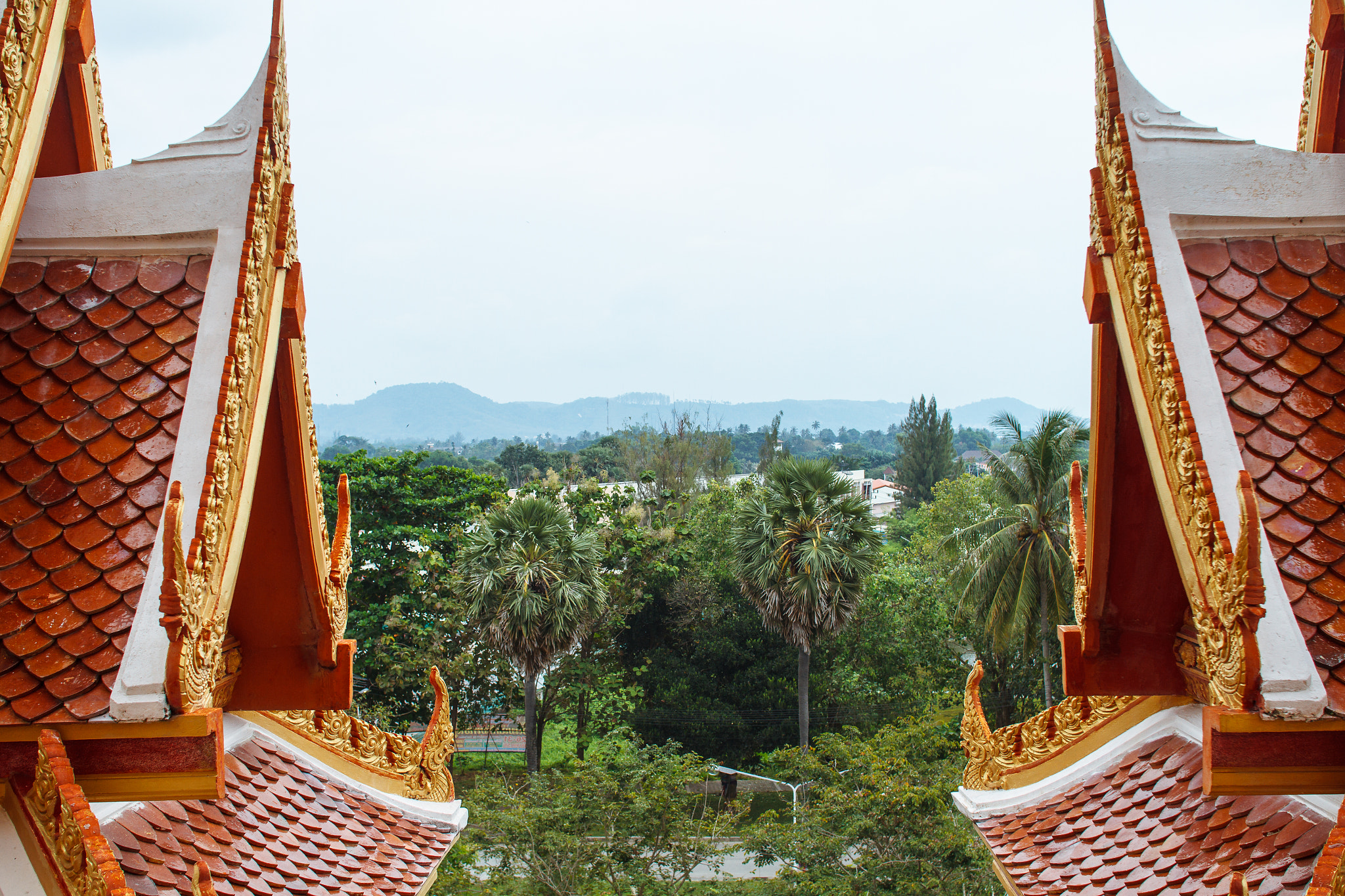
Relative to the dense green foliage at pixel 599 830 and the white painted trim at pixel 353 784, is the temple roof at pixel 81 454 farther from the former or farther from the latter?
the dense green foliage at pixel 599 830

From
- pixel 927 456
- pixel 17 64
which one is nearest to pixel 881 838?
pixel 17 64

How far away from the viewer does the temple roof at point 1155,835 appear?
3.04m

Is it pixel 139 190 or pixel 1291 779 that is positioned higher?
pixel 139 190

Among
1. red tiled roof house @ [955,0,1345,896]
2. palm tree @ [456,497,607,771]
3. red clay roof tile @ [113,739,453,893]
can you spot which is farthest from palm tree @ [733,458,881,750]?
red clay roof tile @ [113,739,453,893]

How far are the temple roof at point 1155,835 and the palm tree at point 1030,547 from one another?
1575cm

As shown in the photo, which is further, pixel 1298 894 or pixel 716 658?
pixel 716 658

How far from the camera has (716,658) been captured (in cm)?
2325

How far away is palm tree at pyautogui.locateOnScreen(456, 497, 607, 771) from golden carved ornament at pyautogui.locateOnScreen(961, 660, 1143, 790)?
1256 centimetres

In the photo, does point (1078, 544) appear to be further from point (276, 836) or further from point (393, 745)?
point (276, 836)

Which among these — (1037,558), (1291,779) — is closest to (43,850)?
(1291,779)

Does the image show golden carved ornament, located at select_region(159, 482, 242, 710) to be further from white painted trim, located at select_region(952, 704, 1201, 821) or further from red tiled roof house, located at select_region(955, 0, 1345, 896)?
white painted trim, located at select_region(952, 704, 1201, 821)

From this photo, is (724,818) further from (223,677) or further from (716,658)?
(223,677)

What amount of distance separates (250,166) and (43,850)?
215cm

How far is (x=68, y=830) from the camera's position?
2293 millimetres
